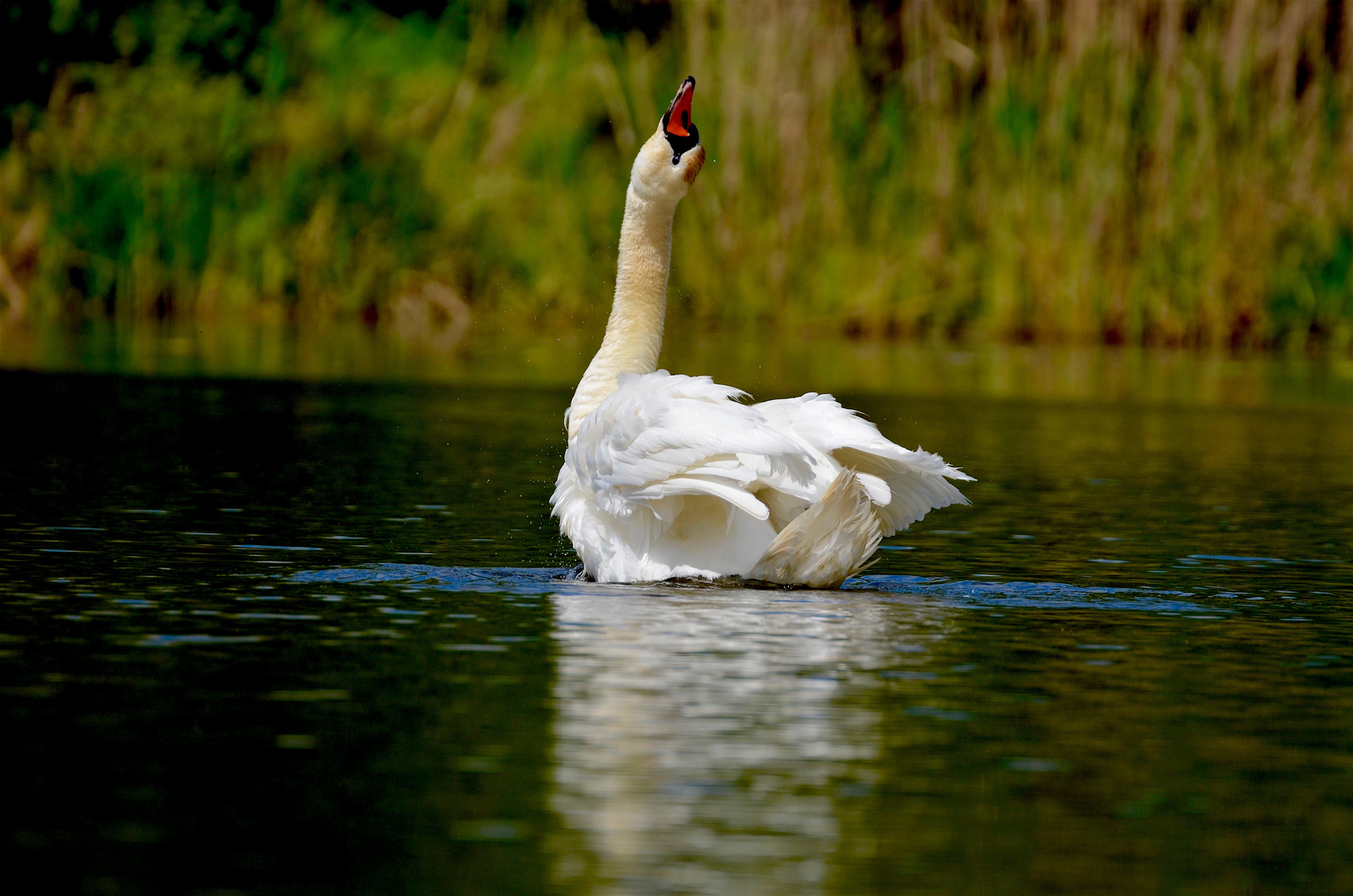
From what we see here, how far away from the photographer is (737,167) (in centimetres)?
2302

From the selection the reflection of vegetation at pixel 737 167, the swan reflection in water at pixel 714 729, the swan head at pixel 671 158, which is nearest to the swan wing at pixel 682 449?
the swan reflection in water at pixel 714 729

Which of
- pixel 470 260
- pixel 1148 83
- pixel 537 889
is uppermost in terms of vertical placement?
pixel 1148 83

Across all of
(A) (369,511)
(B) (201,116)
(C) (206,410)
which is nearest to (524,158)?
(B) (201,116)

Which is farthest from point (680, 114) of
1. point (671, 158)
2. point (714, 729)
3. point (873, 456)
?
point (714, 729)

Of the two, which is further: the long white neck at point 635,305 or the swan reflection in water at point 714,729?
the long white neck at point 635,305

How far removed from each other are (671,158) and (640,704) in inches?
152

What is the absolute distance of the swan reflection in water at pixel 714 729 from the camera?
4.13 m

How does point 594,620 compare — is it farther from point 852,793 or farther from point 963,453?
point 963,453

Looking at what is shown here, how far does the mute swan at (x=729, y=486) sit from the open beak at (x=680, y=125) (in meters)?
1.34

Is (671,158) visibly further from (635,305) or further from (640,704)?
(640,704)

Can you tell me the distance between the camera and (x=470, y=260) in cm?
2488

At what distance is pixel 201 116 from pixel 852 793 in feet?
67.7

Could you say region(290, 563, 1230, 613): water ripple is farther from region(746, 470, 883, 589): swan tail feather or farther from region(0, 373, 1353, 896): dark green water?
region(746, 470, 883, 589): swan tail feather

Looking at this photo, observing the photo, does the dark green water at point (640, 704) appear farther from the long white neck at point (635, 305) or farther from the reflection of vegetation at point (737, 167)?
the reflection of vegetation at point (737, 167)
